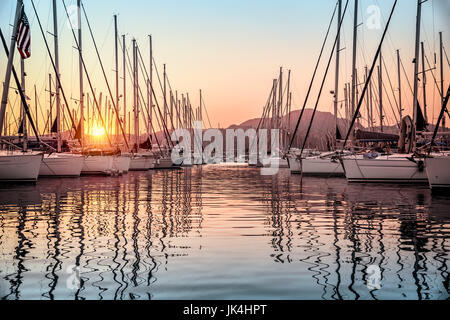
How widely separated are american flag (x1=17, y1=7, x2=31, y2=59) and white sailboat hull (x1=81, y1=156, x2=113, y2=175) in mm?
15227

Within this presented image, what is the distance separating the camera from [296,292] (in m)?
7.78

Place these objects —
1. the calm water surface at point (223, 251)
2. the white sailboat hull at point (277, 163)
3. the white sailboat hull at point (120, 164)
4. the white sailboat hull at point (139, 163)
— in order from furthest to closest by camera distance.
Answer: the white sailboat hull at point (277, 163) < the white sailboat hull at point (139, 163) < the white sailboat hull at point (120, 164) < the calm water surface at point (223, 251)

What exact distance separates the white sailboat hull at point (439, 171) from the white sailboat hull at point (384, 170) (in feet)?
18.1

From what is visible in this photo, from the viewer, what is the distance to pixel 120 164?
4966cm

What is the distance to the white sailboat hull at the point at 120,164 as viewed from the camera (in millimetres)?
47737

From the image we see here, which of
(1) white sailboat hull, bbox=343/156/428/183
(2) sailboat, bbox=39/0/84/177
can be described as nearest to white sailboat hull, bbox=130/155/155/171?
(2) sailboat, bbox=39/0/84/177

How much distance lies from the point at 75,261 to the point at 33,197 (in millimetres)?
15812

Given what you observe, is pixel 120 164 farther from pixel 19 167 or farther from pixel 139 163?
pixel 19 167

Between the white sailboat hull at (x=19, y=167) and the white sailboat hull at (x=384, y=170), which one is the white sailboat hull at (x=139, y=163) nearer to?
the white sailboat hull at (x=19, y=167)

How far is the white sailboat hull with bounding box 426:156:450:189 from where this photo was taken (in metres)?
28.2

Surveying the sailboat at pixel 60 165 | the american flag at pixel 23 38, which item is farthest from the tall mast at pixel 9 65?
the sailboat at pixel 60 165

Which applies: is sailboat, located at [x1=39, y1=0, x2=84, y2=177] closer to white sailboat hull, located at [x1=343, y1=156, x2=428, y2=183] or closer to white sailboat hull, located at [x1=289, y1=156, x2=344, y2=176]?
white sailboat hull, located at [x1=289, y1=156, x2=344, y2=176]

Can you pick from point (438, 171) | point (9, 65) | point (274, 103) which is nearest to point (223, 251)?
point (438, 171)
